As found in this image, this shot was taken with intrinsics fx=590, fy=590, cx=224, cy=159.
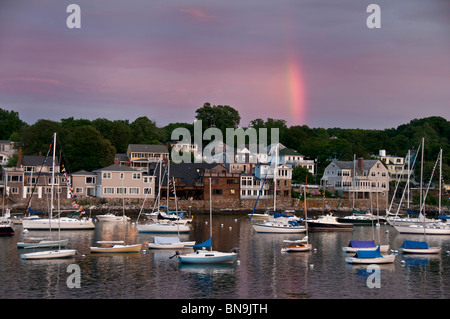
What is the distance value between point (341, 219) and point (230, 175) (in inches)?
1196

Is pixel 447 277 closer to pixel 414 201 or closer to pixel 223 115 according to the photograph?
pixel 414 201

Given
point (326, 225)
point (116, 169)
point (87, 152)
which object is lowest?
point (326, 225)

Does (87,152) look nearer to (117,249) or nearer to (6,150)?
(6,150)

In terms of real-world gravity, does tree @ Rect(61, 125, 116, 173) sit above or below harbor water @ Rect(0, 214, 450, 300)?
above

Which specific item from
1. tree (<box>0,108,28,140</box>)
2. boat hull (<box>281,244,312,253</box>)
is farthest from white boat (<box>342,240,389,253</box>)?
tree (<box>0,108,28,140</box>)

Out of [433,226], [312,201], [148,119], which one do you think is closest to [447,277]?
[433,226]

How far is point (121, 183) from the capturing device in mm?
116000

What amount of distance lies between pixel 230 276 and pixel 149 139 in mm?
123338

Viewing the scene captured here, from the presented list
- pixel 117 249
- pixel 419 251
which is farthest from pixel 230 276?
pixel 419 251

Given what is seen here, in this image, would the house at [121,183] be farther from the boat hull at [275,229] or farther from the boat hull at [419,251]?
the boat hull at [419,251]

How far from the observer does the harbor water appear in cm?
4319

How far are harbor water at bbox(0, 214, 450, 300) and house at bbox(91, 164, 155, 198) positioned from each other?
150 ft

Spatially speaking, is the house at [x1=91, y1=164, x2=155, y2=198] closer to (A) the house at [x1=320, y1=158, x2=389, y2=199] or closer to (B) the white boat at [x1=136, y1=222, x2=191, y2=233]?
(B) the white boat at [x1=136, y1=222, x2=191, y2=233]
